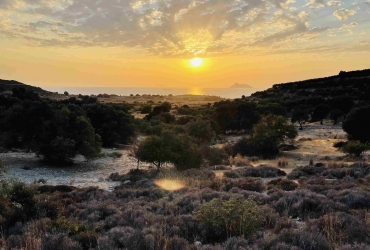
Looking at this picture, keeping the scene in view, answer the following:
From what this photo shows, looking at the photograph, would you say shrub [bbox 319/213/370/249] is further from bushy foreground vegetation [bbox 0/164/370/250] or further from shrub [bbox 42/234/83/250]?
shrub [bbox 42/234/83/250]

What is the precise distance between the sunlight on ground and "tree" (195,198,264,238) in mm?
6149

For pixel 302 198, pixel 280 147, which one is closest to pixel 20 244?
pixel 302 198

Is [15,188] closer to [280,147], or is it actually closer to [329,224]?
[329,224]

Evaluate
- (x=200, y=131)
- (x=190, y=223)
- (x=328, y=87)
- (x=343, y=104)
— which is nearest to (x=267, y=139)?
(x=200, y=131)

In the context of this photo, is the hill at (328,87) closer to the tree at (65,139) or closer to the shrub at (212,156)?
the shrub at (212,156)

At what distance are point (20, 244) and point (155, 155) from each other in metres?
14.6

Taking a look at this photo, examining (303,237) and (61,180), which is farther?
(61,180)

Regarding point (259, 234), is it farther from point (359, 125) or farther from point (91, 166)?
point (359, 125)

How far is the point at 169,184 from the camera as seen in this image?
1568cm

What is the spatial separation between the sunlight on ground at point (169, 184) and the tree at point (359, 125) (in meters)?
25.3

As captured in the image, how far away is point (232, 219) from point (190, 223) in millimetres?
1135

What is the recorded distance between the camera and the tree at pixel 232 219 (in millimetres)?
7577

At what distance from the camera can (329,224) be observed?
305 inches

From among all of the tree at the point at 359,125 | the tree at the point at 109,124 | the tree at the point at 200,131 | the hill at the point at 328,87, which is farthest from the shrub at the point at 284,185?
the hill at the point at 328,87
